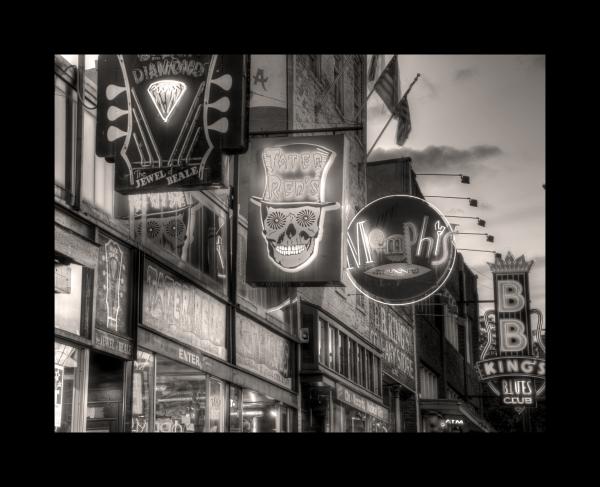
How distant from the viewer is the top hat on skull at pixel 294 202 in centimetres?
1838

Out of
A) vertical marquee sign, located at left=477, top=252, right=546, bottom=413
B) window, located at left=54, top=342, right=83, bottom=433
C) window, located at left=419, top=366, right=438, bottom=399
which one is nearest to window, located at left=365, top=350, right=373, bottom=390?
vertical marquee sign, located at left=477, top=252, right=546, bottom=413

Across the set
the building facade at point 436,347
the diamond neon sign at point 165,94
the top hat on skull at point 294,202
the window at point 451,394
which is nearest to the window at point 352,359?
the building facade at point 436,347

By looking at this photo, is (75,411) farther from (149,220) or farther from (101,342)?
(149,220)

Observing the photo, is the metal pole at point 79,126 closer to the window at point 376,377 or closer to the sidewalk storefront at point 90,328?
the sidewalk storefront at point 90,328

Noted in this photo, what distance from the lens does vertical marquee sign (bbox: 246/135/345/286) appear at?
18.3m

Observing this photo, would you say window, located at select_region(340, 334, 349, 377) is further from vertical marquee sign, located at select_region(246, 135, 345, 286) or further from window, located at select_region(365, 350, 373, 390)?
vertical marquee sign, located at select_region(246, 135, 345, 286)

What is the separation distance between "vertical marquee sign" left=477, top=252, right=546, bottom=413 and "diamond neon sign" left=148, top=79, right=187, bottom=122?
20.8 m

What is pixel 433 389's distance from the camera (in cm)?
4647

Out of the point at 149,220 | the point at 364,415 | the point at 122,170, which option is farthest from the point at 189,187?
the point at 364,415

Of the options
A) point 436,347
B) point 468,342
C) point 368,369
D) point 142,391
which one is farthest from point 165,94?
point 468,342

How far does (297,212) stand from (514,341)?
18230 millimetres

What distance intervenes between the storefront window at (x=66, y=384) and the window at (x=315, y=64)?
14.3m

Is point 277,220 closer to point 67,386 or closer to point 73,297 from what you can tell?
point 73,297

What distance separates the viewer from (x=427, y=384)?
45031mm
